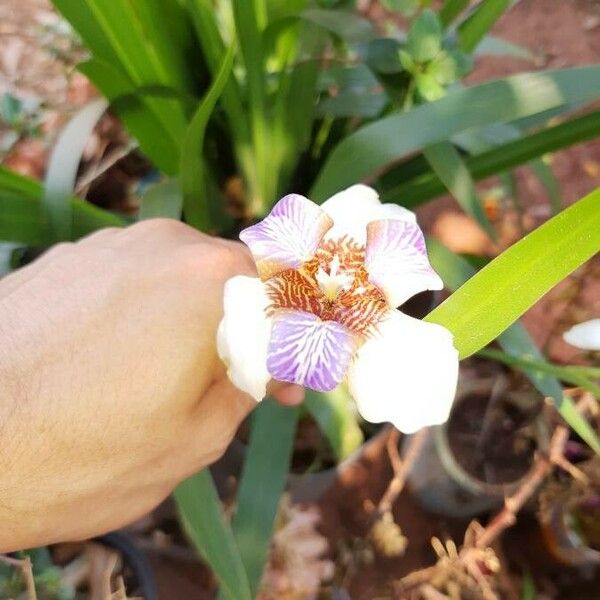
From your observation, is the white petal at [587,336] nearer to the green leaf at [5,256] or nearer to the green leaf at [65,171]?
the green leaf at [65,171]

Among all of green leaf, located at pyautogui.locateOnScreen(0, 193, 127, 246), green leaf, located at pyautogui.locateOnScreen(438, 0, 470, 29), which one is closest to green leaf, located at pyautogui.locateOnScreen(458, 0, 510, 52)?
green leaf, located at pyautogui.locateOnScreen(438, 0, 470, 29)

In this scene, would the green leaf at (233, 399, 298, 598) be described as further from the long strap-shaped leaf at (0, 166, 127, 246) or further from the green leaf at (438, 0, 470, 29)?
the green leaf at (438, 0, 470, 29)

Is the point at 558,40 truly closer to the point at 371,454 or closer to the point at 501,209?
the point at 501,209

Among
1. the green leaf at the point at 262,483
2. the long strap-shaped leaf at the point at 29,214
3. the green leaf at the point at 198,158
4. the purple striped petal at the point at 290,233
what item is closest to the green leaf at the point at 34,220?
the long strap-shaped leaf at the point at 29,214

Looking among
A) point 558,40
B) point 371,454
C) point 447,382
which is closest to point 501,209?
point 558,40

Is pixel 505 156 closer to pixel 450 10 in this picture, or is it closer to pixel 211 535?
pixel 450 10

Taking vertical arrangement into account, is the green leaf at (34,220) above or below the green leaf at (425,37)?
below
